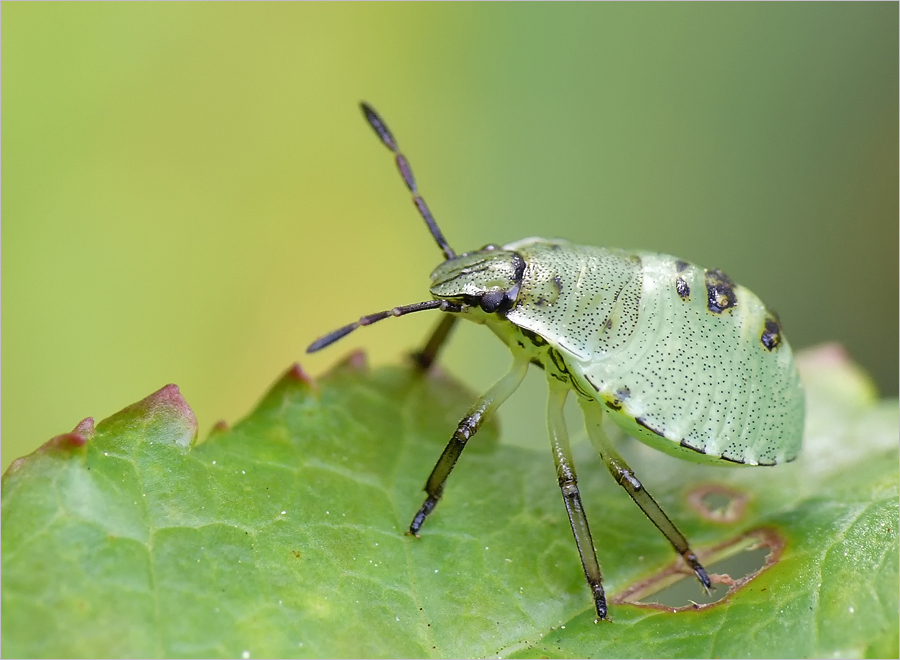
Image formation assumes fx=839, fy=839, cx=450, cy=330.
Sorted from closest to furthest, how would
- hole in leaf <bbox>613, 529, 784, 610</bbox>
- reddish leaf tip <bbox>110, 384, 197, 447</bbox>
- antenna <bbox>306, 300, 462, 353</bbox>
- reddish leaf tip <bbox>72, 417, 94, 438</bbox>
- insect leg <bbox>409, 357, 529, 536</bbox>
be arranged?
reddish leaf tip <bbox>72, 417, 94, 438</bbox> < reddish leaf tip <bbox>110, 384, 197, 447</bbox> < hole in leaf <bbox>613, 529, 784, 610</bbox> < insect leg <bbox>409, 357, 529, 536</bbox> < antenna <bbox>306, 300, 462, 353</bbox>

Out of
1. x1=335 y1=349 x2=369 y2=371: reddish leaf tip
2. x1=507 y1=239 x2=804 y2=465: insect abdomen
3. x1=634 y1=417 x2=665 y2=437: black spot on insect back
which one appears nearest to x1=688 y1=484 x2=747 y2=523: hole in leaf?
x1=507 y1=239 x2=804 y2=465: insect abdomen

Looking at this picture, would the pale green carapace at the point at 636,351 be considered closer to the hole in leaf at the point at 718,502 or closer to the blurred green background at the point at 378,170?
the hole in leaf at the point at 718,502

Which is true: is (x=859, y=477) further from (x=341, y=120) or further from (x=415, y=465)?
(x=341, y=120)

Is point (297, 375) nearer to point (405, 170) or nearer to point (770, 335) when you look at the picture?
point (405, 170)

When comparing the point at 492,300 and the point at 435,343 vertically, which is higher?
the point at 492,300

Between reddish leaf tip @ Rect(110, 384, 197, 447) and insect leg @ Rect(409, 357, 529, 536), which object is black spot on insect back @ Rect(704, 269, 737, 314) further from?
reddish leaf tip @ Rect(110, 384, 197, 447)

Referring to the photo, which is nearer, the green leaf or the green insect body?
the green leaf

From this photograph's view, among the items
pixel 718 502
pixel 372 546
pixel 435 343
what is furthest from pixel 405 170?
pixel 718 502
